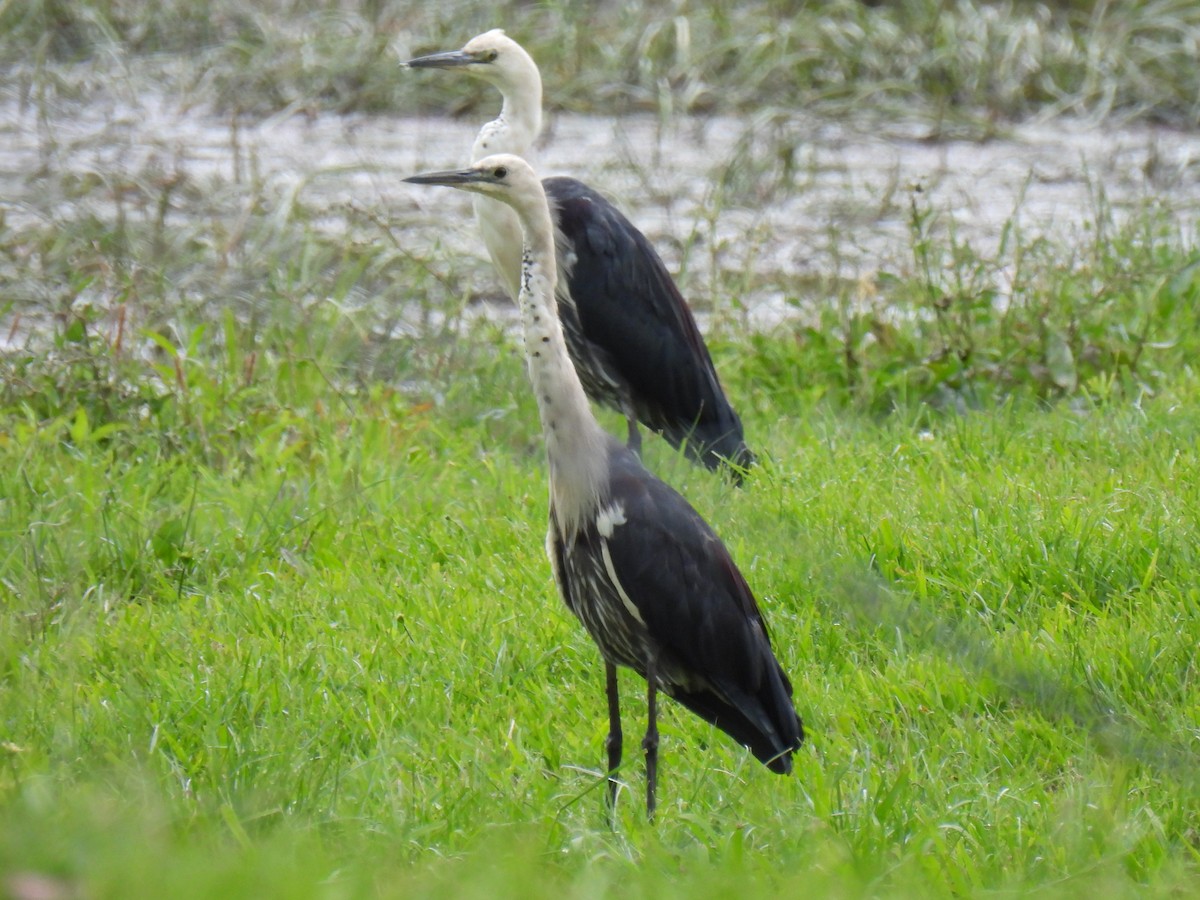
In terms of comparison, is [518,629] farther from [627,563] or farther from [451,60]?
[451,60]

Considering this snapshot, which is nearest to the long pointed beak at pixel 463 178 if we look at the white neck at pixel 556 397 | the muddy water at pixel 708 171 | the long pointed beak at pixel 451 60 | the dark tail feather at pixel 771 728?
the white neck at pixel 556 397

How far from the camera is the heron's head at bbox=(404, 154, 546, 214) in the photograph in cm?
361

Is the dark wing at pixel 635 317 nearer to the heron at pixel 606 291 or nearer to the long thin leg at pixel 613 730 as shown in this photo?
the heron at pixel 606 291

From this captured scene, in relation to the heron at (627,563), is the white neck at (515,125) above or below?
above

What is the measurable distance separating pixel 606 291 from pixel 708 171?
4044 mm

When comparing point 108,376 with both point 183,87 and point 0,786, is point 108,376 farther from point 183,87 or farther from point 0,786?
point 183,87

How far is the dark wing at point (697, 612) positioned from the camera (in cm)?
353

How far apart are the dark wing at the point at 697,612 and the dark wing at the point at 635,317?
2183 millimetres

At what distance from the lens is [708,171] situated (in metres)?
9.75

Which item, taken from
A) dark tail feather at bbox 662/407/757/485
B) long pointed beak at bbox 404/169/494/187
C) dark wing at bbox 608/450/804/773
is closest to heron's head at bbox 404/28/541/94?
dark tail feather at bbox 662/407/757/485

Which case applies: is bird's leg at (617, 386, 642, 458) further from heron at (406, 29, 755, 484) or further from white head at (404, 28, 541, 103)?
white head at (404, 28, 541, 103)

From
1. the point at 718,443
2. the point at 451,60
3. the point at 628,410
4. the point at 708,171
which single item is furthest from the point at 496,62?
the point at 708,171

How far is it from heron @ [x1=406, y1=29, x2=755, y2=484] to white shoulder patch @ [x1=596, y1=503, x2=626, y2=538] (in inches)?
88.1

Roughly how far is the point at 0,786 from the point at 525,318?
140 cm
